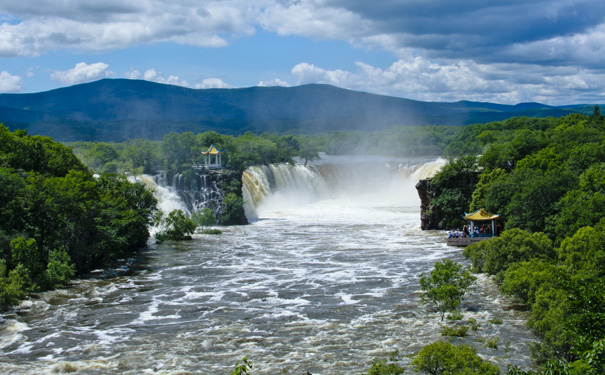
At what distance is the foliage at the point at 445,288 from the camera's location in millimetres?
22172

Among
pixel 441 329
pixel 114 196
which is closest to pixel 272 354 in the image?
pixel 441 329

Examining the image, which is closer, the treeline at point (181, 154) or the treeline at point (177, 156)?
the treeline at point (177, 156)

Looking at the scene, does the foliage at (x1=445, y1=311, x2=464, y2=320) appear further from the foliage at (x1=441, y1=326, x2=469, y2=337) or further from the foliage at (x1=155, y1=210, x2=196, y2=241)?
the foliage at (x1=155, y1=210, x2=196, y2=241)

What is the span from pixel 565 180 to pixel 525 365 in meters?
20.8

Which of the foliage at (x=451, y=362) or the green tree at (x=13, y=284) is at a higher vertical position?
the green tree at (x=13, y=284)

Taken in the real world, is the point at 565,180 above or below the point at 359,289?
above

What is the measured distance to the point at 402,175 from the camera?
74.4m

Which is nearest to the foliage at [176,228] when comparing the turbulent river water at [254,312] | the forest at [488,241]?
the turbulent river water at [254,312]

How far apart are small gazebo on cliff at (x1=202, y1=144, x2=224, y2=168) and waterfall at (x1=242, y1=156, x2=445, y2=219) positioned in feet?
9.36

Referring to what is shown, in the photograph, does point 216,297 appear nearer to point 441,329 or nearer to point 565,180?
point 441,329

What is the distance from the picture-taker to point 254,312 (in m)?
23.2

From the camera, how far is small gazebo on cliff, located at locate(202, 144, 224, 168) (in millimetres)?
57944

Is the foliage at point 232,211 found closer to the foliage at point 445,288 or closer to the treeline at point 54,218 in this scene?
the treeline at point 54,218

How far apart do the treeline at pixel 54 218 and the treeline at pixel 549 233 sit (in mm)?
18803
